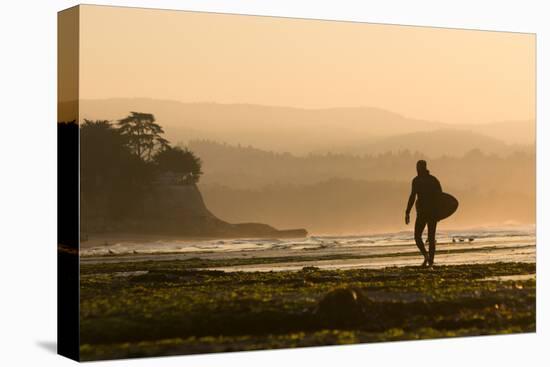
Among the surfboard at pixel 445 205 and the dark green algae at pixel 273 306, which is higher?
the surfboard at pixel 445 205

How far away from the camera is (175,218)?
15.6m

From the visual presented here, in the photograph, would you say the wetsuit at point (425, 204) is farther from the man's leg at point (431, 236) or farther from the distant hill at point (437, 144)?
the distant hill at point (437, 144)

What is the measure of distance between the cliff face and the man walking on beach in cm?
236

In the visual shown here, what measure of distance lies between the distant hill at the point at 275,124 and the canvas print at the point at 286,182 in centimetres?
2

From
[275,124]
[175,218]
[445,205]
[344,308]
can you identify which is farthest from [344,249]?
[175,218]

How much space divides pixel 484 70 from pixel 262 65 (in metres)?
3.10

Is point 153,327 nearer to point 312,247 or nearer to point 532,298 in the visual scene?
point 312,247

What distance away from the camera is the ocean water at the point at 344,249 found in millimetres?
15430

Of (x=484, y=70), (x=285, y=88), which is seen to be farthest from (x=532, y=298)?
(x=285, y=88)

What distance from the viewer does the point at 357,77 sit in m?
16.7

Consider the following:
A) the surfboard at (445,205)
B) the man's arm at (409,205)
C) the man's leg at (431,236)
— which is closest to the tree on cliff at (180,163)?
the man's arm at (409,205)

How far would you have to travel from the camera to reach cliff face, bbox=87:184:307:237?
15.4 m

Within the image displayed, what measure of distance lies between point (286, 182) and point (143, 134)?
1.91 m

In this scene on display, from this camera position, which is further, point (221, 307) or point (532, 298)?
point (532, 298)
